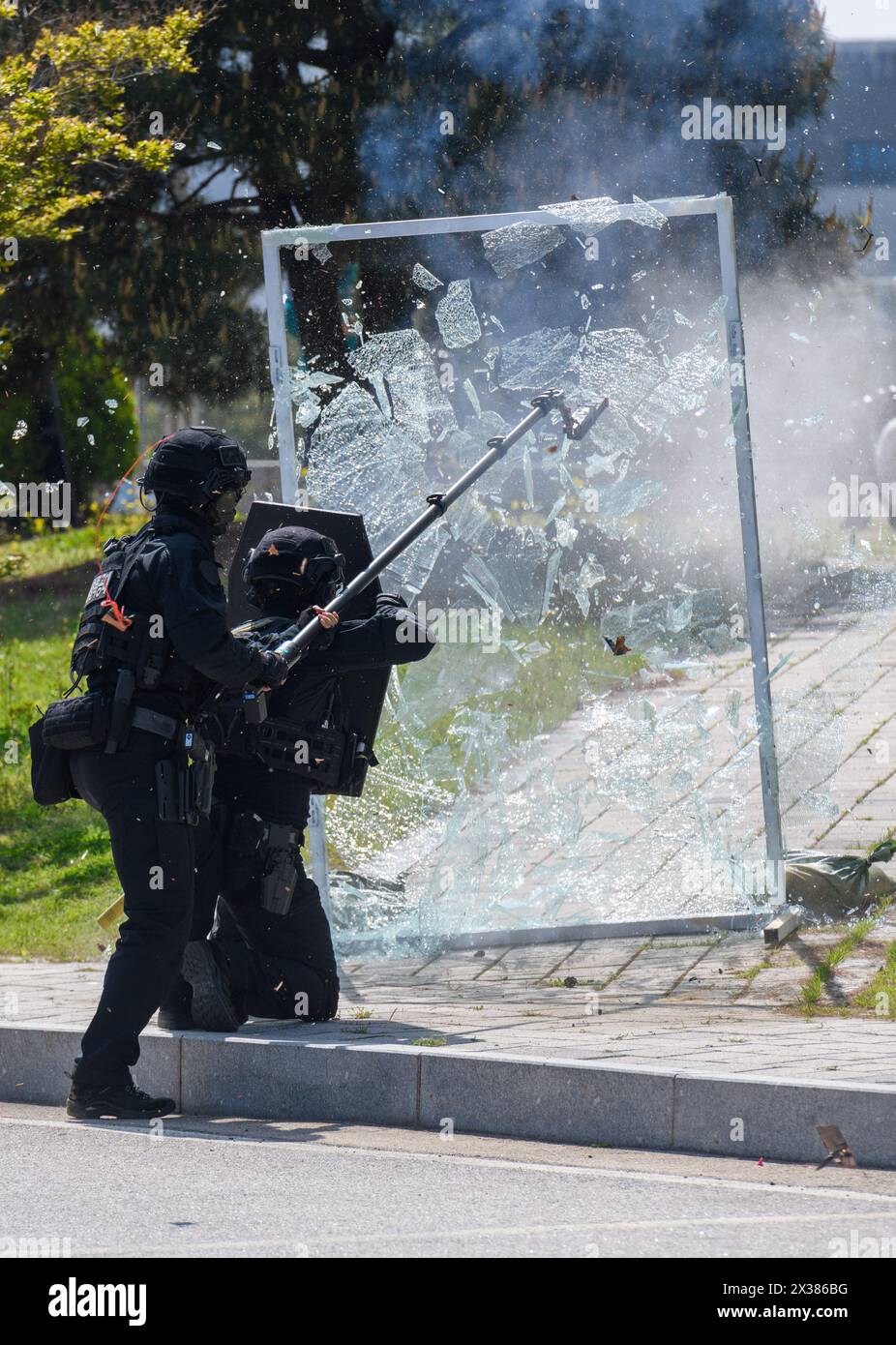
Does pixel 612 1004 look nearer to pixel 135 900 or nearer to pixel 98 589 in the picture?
pixel 135 900

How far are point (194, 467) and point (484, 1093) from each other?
190 cm

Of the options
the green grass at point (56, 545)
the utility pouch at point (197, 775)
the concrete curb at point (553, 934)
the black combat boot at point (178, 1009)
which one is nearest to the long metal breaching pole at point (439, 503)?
the utility pouch at point (197, 775)

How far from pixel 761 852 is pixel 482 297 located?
2237 millimetres

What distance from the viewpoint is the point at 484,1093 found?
16.8ft

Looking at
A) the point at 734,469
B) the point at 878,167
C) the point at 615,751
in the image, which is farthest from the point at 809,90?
the point at 615,751

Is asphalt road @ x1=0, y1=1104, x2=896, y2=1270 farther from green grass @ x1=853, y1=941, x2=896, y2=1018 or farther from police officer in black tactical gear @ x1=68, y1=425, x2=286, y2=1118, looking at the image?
green grass @ x1=853, y1=941, x2=896, y2=1018

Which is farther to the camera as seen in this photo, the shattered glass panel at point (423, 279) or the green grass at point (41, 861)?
the green grass at point (41, 861)

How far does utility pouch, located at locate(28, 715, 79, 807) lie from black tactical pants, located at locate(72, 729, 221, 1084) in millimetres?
66

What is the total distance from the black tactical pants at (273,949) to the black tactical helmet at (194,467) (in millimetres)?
1030

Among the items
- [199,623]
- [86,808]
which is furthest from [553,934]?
[86,808]

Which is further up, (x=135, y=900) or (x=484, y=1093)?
(x=135, y=900)

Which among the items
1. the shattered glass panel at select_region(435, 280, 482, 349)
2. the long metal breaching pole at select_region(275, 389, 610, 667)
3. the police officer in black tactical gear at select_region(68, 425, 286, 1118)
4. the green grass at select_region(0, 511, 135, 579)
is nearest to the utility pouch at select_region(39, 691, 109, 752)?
the police officer in black tactical gear at select_region(68, 425, 286, 1118)

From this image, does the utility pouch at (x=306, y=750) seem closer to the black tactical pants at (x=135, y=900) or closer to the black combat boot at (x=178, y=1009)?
the black tactical pants at (x=135, y=900)

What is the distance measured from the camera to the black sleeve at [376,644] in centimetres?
561
